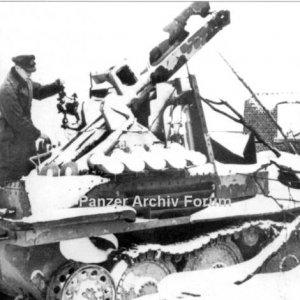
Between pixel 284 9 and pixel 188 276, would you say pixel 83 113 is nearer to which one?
pixel 188 276

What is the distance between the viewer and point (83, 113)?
14.6 feet

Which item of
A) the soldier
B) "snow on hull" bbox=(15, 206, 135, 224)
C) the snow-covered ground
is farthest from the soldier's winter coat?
the snow-covered ground

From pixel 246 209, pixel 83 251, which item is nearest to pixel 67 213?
pixel 83 251

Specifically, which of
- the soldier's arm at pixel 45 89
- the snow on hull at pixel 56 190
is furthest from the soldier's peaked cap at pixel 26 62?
the snow on hull at pixel 56 190

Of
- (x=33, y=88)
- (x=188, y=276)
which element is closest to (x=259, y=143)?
(x=188, y=276)

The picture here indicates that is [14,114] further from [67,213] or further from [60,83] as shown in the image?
[67,213]

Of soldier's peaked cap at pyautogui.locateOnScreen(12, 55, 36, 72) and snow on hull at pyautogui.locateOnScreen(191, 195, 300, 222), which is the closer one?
soldier's peaked cap at pyautogui.locateOnScreen(12, 55, 36, 72)

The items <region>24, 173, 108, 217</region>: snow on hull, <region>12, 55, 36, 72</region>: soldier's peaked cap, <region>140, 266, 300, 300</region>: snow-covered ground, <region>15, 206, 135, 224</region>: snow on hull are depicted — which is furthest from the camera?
<region>140, 266, 300, 300</region>: snow-covered ground

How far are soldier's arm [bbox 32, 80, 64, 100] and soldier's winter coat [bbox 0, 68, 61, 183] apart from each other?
5 centimetres

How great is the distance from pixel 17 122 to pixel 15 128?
2.1 inches

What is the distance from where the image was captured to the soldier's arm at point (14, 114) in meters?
4.07

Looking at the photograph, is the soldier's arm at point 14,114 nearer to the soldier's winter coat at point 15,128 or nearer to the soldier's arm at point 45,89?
the soldier's winter coat at point 15,128

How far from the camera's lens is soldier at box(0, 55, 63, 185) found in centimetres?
405

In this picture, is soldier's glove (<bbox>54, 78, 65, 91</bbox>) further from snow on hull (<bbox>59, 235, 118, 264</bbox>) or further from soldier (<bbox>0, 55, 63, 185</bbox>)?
snow on hull (<bbox>59, 235, 118, 264</bbox>)
